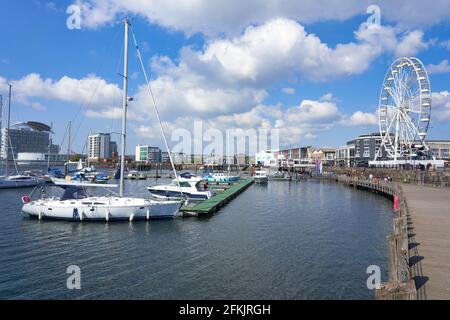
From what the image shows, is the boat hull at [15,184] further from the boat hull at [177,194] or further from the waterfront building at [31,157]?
the waterfront building at [31,157]

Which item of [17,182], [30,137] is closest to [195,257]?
[17,182]

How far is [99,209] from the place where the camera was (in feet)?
92.8

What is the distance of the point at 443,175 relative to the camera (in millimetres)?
54781

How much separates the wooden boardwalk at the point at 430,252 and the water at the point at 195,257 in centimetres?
225

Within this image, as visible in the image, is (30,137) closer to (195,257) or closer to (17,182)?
(17,182)

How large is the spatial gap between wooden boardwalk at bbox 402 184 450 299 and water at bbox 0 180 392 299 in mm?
2255

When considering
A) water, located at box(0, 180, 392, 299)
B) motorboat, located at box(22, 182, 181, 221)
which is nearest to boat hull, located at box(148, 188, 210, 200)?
water, located at box(0, 180, 392, 299)

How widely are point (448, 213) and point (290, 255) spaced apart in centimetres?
1248

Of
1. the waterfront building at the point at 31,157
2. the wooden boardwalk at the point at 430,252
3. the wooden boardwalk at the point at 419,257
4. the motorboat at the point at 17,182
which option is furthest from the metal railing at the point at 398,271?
the waterfront building at the point at 31,157

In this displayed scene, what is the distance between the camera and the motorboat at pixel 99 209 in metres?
28.3

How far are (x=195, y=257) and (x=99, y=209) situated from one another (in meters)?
12.5

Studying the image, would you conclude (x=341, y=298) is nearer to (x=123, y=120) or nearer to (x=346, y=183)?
(x=123, y=120)

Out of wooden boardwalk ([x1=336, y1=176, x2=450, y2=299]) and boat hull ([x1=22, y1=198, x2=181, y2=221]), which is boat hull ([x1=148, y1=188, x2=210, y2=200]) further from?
wooden boardwalk ([x1=336, y1=176, x2=450, y2=299])
